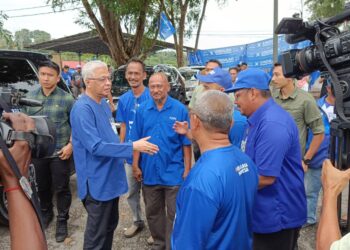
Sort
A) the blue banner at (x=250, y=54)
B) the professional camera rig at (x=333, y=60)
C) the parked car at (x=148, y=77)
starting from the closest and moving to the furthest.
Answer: the professional camera rig at (x=333, y=60), the parked car at (x=148, y=77), the blue banner at (x=250, y=54)

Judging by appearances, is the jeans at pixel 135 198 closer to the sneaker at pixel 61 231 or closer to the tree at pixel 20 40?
the sneaker at pixel 61 231

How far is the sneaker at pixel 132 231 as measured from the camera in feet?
12.6

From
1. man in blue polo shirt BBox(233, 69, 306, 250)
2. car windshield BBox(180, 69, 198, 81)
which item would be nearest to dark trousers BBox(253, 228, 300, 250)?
man in blue polo shirt BBox(233, 69, 306, 250)

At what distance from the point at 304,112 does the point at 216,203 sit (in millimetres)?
2423

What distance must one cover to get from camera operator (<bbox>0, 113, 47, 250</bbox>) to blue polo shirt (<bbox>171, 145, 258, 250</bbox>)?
0.67 metres

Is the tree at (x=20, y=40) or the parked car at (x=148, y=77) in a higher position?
the tree at (x=20, y=40)

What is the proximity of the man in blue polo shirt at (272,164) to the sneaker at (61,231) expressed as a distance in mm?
2253

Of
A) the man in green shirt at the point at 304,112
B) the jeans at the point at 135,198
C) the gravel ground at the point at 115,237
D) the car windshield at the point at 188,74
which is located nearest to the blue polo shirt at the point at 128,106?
the jeans at the point at 135,198

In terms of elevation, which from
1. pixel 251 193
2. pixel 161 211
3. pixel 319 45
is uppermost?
pixel 319 45

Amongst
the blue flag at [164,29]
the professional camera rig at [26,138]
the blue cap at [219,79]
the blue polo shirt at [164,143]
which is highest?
the blue flag at [164,29]

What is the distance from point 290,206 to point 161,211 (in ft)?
4.72

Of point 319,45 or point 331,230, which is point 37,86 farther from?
point 331,230

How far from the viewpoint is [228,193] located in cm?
166

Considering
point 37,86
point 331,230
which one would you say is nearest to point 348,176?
point 331,230
